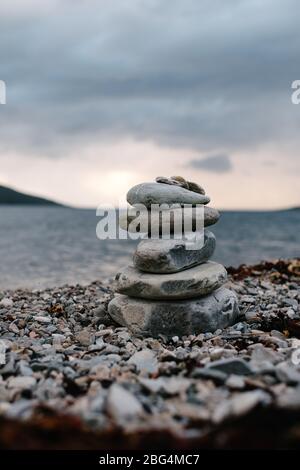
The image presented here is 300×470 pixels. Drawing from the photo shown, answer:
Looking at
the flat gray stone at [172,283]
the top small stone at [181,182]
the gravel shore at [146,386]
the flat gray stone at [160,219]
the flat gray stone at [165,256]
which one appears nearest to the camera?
the gravel shore at [146,386]

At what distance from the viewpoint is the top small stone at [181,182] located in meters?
8.88

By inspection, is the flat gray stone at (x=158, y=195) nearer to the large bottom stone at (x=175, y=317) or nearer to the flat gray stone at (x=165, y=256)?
the flat gray stone at (x=165, y=256)

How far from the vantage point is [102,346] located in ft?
23.4

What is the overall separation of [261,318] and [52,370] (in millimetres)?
4215

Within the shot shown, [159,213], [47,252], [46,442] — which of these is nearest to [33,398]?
[46,442]

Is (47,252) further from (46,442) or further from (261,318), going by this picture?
(46,442)

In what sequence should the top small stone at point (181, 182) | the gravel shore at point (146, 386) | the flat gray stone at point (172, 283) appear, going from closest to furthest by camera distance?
1. the gravel shore at point (146, 386)
2. the flat gray stone at point (172, 283)
3. the top small stone at point (181, 182)

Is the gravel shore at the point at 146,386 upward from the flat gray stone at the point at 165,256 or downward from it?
downward

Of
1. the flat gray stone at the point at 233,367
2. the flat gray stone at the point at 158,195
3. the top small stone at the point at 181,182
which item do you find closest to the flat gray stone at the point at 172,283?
the flat gray stone at the point at 158,195

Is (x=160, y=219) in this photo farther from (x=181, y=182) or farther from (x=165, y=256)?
(x=181, y=182)

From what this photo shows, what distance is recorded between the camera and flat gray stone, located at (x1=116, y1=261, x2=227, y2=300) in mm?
8023

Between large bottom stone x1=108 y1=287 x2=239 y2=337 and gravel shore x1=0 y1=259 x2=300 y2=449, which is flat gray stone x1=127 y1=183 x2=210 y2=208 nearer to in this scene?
large bottom stone x1=108 y1=287 x2=239 y2=337

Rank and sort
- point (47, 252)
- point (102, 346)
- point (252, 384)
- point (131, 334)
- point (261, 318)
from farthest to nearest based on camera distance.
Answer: point (47, 252) → point (261, 318) → point (131, 334) → point (102, 346) → point (252, 384)
